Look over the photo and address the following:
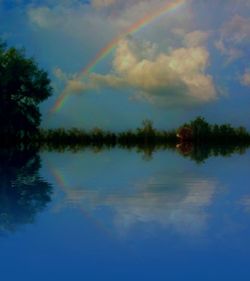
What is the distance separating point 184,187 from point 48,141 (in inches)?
1442

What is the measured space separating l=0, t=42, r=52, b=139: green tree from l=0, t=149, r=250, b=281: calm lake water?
32.6 metres

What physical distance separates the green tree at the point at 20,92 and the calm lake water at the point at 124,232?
32585mm

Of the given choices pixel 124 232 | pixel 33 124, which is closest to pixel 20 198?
pixel 124 232

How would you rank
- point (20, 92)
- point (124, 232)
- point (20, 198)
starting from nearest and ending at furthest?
point (124, 232) < point (20, 198) < point (20, 92)

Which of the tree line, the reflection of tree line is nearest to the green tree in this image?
the tree line

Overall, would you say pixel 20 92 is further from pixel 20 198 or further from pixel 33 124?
pixel 20 198

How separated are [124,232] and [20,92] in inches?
1545

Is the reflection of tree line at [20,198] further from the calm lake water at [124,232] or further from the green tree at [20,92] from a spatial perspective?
the green tree at [20,92]

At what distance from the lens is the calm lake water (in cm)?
505

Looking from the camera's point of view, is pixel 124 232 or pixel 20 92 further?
pixel 20 92

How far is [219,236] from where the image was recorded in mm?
6395

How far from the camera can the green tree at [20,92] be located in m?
43.8

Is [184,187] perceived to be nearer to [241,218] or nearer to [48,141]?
[241,218]

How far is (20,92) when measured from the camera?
1763 inches
